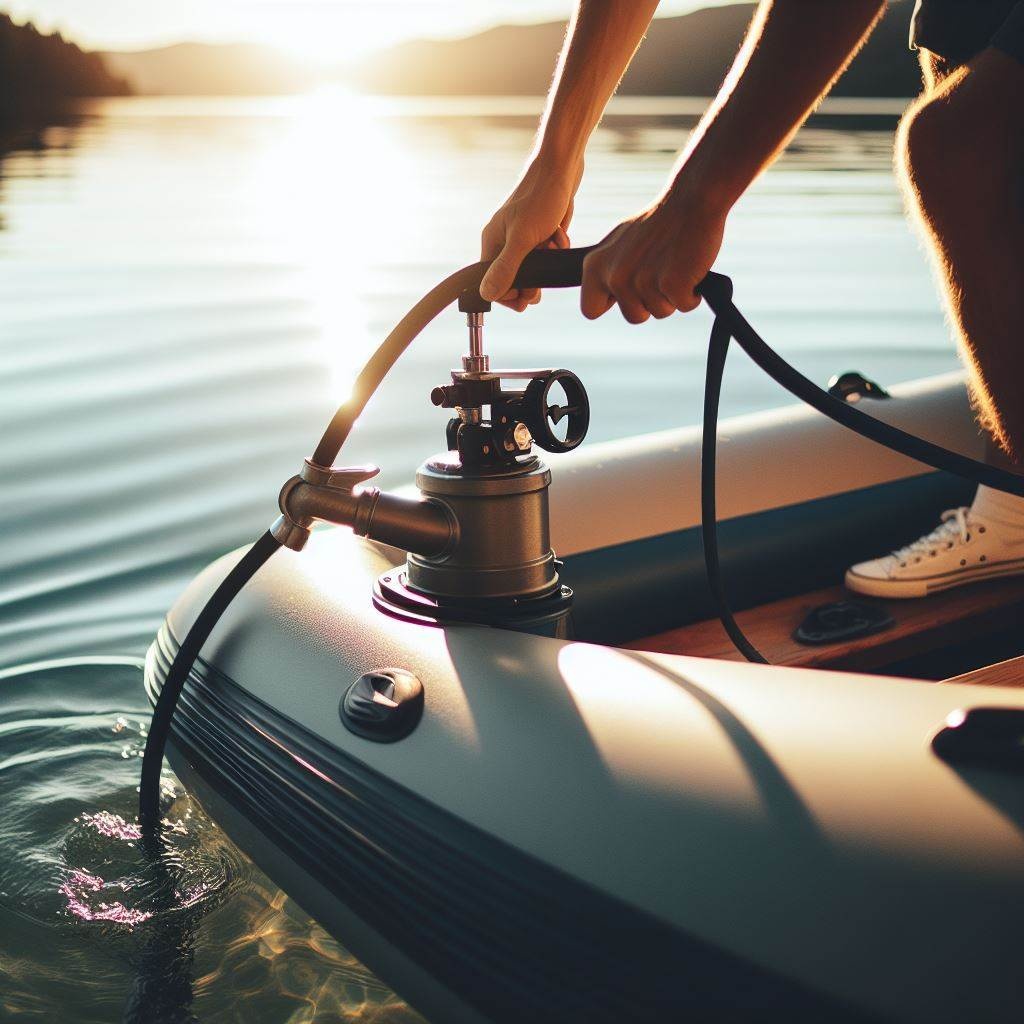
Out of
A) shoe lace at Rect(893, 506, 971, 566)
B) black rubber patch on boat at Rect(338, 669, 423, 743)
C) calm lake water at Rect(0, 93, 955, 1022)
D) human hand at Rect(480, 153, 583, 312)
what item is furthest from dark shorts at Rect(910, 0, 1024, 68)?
calm lake water at Rect(0, 93, 955, 1022)

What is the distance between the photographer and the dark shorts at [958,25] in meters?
1.12

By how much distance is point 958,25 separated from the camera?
1.15 metres

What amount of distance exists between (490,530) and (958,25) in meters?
0.66

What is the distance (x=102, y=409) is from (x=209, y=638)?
2323mm

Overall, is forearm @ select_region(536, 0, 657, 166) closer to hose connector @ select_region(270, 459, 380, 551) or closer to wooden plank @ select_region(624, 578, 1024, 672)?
hose connector @ select_region(270, 459, 380, 551)

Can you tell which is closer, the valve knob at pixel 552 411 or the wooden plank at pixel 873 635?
the valve knob at pixel 552 411

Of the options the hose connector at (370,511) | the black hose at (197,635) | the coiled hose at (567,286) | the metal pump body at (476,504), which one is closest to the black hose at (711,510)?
the coiled hose at (567,286)

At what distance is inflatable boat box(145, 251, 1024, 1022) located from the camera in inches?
24.9

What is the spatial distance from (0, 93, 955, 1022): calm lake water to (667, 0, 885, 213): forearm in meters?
0.76

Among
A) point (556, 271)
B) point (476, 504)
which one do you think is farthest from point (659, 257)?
point (476, 504)

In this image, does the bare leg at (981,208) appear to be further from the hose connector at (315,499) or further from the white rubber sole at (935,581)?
the hose connector at (315,499)

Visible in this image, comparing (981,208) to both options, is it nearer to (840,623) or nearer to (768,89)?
(768,89)

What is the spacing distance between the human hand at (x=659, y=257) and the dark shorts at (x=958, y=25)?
1.35ft

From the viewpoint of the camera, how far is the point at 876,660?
1.34 metres
